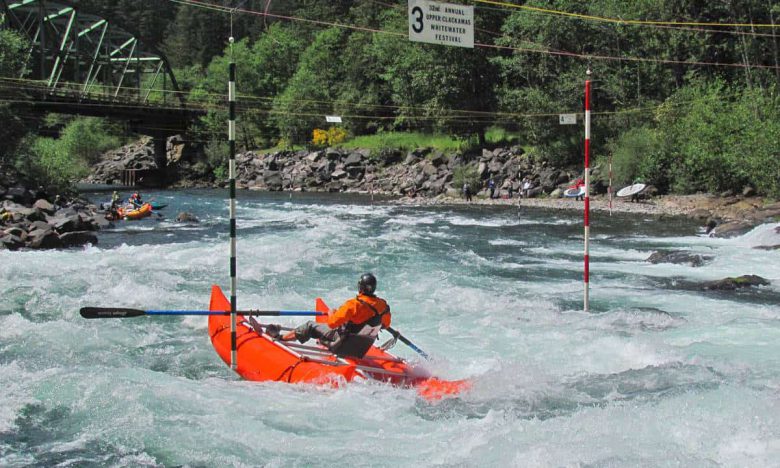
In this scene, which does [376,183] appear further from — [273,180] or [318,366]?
[318,366]

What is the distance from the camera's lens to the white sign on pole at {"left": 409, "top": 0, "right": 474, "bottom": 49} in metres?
9.33

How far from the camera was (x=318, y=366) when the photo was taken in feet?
22.4

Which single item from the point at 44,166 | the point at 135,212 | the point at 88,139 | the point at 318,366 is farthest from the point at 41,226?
the point at 88,139

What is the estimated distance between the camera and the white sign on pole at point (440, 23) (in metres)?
9.33

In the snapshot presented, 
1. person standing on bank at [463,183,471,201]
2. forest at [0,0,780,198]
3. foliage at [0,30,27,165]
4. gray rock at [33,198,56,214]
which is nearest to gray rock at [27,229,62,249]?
gray rock at [33,198,56,214]

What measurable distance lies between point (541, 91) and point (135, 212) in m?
22.2

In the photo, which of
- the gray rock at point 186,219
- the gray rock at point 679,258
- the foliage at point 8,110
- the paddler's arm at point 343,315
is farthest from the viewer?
the gray rock at point 186,219

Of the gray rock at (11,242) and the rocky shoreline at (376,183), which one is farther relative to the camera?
the rocky shoreline at (376,183)

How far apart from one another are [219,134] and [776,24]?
3789cm

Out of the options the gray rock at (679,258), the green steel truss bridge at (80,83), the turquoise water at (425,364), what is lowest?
the turquoise water at (425,364)

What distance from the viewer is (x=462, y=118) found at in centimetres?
4222

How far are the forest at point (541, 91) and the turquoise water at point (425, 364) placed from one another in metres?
6.69

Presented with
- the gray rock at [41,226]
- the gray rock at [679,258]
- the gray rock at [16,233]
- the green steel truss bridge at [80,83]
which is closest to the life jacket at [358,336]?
the gray rock at [679,258]

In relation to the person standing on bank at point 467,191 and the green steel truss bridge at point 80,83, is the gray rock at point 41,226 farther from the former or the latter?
the green steel truss bridge at point 80,83
